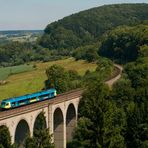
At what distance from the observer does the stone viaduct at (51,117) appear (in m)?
62.2

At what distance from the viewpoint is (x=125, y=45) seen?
170 meters

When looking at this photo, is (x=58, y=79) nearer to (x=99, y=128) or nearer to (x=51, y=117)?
(x=51, y=117)

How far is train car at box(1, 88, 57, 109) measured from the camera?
232 feet

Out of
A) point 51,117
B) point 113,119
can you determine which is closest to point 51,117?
point 51,117

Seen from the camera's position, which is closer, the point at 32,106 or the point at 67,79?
the point at 32,106

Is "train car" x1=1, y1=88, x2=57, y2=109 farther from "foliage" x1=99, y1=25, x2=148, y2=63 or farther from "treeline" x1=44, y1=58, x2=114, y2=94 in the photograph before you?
"foliage" x1=99, y1=25, x2=148, y2=63

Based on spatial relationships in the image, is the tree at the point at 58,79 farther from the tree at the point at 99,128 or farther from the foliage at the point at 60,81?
the tree at the point at 99,128

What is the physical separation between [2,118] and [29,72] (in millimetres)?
104838

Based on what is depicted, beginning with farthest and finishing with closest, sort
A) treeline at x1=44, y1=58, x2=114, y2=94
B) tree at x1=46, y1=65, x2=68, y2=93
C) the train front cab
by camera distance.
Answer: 1. tree at x1=46, y1=65, x2=68, y2=93
2. treeline at x1=44, y1=58, x2=114, y2=94
3. the train front cab

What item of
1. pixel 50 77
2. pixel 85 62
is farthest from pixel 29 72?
pixel 50 77

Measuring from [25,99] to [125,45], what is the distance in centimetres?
Answer: 9874

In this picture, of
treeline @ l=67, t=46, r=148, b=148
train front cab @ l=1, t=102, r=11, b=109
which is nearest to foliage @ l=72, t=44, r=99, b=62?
treeline @ l=67, t=46, r=148, b=148

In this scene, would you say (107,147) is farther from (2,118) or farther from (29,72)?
(29,72)

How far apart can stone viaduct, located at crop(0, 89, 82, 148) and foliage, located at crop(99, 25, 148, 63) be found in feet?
226
